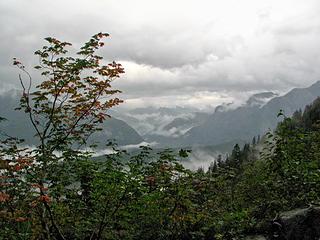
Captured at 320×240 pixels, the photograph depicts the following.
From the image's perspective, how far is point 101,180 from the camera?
12062 millimetres

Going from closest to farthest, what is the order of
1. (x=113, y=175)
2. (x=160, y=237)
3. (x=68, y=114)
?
(x=113, y=175) → (x=68, y=114) → (x=160, y=237)

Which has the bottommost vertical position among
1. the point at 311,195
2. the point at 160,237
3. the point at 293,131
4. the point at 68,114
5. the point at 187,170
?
the point at 160,237

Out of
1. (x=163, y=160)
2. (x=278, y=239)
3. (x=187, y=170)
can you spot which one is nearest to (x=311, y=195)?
(x=278, y=239)

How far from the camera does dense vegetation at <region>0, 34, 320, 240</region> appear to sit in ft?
41.6

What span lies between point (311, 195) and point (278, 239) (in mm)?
2021

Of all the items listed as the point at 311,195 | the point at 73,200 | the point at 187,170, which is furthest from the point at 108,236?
the point at 311,195

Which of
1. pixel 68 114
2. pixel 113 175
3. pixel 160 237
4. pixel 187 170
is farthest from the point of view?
pixel 160 237

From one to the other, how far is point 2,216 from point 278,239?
911cm

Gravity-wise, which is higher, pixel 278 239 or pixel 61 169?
pixel 61 169

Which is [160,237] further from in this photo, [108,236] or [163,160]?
[163,160]

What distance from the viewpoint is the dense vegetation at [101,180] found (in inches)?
500

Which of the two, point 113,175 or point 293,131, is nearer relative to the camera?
point 113,175

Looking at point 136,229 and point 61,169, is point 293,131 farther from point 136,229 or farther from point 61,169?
point 61,169

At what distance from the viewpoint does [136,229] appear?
52.6 feet
